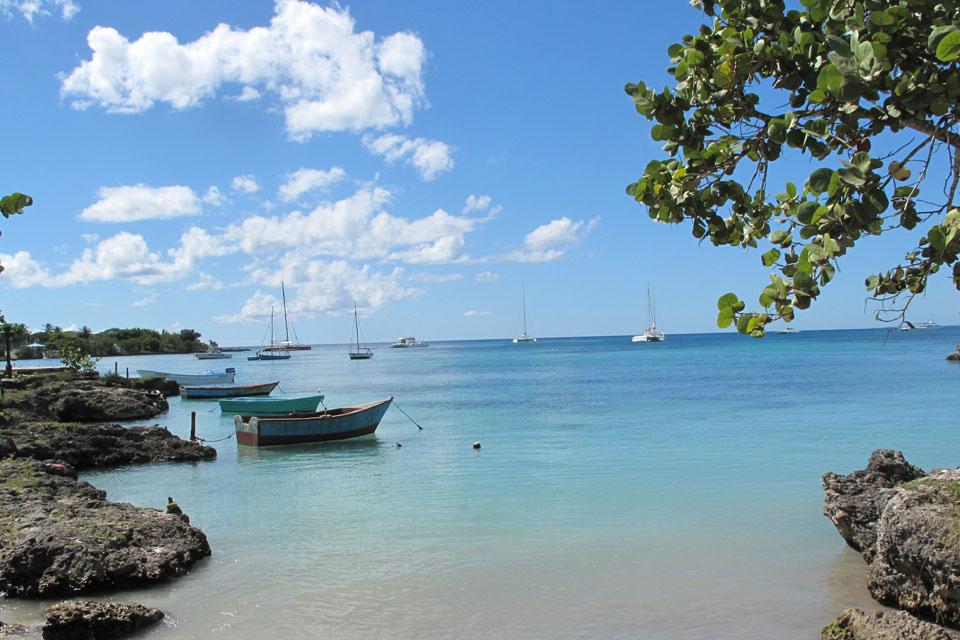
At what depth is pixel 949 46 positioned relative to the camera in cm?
258

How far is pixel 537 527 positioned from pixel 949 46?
1049 cm

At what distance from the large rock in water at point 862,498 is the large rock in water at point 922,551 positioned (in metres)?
1.21

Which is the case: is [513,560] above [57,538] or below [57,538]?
below

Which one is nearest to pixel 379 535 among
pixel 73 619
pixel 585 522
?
pixel 585 522

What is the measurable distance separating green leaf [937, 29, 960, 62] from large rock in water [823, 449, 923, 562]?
7.91 metres

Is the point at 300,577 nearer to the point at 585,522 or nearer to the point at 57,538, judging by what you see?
the point at 57,538

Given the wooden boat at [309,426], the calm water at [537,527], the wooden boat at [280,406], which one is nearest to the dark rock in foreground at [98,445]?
the calm water at [537,527]

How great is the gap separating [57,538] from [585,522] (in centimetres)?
783

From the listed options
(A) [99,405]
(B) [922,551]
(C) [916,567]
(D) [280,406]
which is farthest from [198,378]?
(B) [922,551]

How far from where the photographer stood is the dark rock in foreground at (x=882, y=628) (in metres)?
6.09

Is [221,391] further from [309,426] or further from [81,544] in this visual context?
[81,544]

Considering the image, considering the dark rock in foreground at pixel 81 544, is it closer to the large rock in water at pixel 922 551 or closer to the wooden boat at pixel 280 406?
the large rock in water at pixel 922 551

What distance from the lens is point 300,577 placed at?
9852 millimetres

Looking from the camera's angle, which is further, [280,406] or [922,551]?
[280,406]
